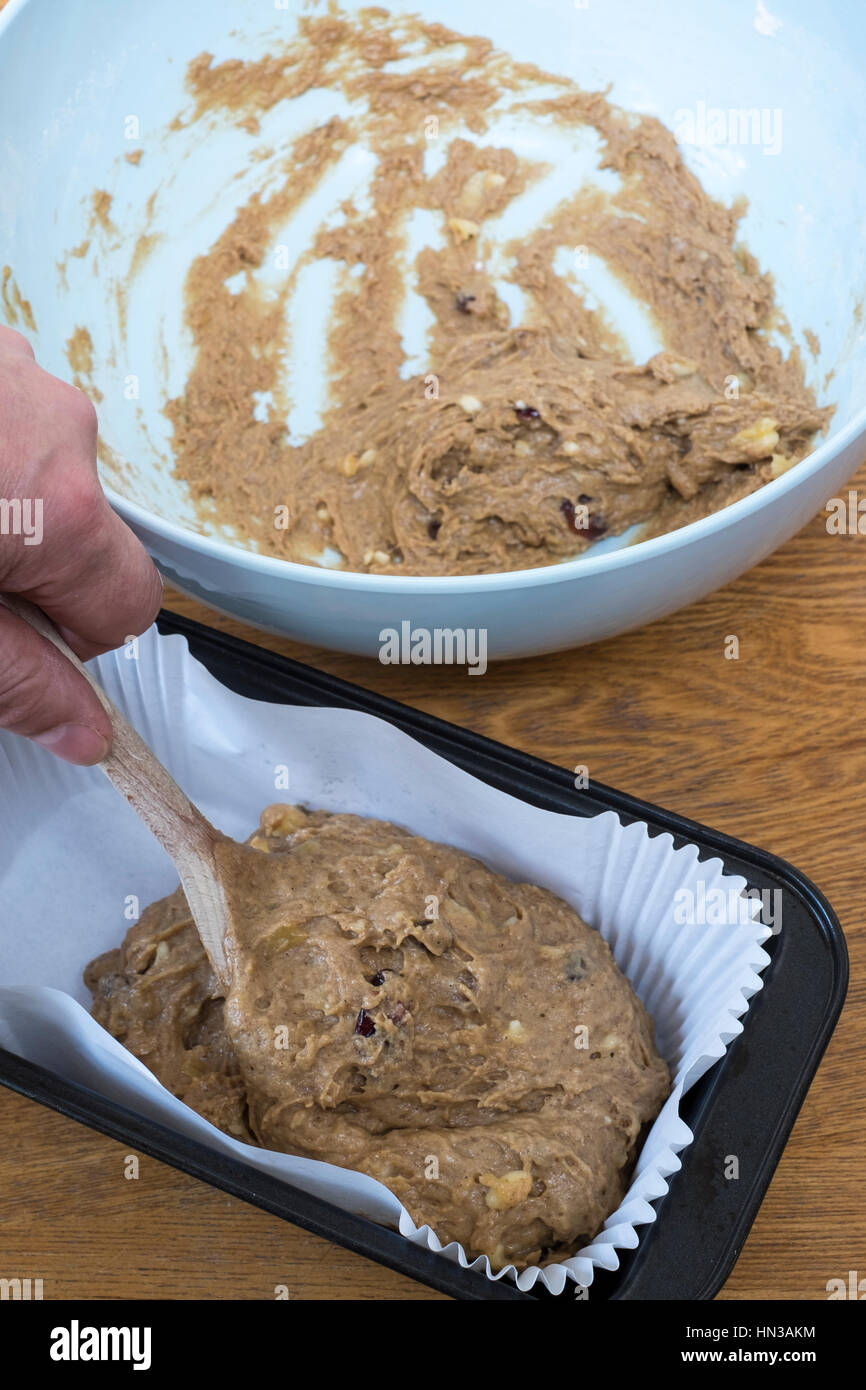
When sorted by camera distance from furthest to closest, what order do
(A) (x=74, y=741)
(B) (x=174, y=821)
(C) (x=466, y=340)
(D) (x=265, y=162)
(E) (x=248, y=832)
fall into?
1. (D) (x=265, y=162)
2. (C) (x=466, y=340)
3. (E) (x=248, y=832)
4. (B) (x=174, y=821)
5. (A) (x=74, y=741)

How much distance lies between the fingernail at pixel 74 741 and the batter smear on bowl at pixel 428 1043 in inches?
8.6

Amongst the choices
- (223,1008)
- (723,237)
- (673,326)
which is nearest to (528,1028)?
(223,1008)

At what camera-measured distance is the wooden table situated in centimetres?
111

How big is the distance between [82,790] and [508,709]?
471 mm

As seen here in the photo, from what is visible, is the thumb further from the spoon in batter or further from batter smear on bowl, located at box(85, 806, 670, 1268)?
batter smear on bowl, located at box(85, 806, 670, 1268)

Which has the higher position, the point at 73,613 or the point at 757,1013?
the point at 73,613

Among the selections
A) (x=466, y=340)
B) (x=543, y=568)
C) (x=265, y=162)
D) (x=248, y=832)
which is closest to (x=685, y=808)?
(x=543, y=568)

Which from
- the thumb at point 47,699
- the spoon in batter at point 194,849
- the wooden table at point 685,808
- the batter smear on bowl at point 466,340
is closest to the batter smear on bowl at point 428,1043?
the spoon in batter at point 194,849

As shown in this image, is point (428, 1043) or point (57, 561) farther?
point (428, 1043)

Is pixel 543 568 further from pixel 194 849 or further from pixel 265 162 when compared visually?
pixel 265 162

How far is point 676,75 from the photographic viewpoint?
5.32 ft

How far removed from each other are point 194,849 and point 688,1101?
1.57 feet

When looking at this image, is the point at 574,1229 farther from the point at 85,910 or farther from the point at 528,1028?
the point at 85,910

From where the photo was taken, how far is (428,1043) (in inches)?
42.4
